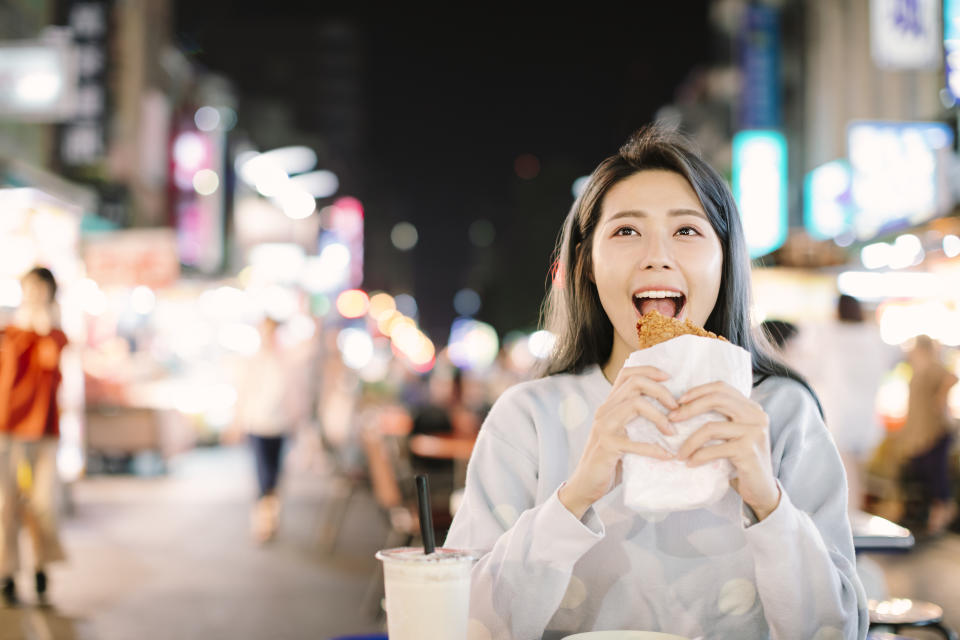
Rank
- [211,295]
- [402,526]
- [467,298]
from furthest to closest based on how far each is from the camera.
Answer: [467,298] < [211,295] < [402,526]

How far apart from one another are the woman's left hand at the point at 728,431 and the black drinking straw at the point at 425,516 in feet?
1.60

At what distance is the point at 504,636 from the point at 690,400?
64 cm

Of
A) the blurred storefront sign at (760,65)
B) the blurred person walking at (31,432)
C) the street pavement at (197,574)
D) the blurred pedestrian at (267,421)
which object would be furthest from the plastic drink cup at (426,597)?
the blurred storefront sign at (760,65)

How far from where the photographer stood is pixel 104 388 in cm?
1516

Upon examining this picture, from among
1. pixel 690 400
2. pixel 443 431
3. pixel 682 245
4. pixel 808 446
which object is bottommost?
pixel 443 431

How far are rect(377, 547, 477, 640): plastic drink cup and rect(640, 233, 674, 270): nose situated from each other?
0.73 metres

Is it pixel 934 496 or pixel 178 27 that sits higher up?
pixel 178 27

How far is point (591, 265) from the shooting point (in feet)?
6.97

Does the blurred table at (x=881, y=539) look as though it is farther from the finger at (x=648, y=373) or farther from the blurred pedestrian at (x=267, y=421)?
the blurred pedestrian at (x=267, y=421)

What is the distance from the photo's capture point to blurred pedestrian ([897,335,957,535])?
9336 mm

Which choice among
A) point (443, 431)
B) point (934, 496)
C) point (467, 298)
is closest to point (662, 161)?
point (443, 431)

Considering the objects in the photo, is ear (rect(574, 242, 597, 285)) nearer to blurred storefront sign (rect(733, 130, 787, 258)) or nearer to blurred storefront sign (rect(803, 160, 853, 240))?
blurred storefront sign (rect(803, 160, 853, 240))

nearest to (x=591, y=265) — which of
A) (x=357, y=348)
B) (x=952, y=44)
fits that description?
(x=952, y=44)

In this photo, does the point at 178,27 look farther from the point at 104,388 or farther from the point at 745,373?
the point at 745,373
